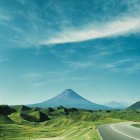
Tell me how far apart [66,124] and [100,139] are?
166 meters

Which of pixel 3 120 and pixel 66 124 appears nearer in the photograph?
pixel 3 120

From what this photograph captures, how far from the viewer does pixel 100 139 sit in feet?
119

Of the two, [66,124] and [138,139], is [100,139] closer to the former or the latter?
[138,139]

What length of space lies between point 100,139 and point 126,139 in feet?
15.3

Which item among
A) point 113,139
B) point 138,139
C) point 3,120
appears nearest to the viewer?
point 138,139

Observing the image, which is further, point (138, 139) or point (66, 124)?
point (66, 124)

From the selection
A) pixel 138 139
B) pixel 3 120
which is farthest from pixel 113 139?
pixel 3 120

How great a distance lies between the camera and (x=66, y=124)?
196 meters

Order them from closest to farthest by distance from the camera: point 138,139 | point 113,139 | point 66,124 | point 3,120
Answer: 1. point 138,139
2. point 113,139
3. point 3,120
4. point 66,124

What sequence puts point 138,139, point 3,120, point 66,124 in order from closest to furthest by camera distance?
1. point 138,139
2. point 3,120
3. point 66,124

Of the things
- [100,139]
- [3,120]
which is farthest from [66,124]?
[100,139]

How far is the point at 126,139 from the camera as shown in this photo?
1331 inches

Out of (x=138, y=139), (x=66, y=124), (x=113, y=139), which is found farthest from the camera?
(x=66, y=124)

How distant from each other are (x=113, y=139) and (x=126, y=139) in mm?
2395
